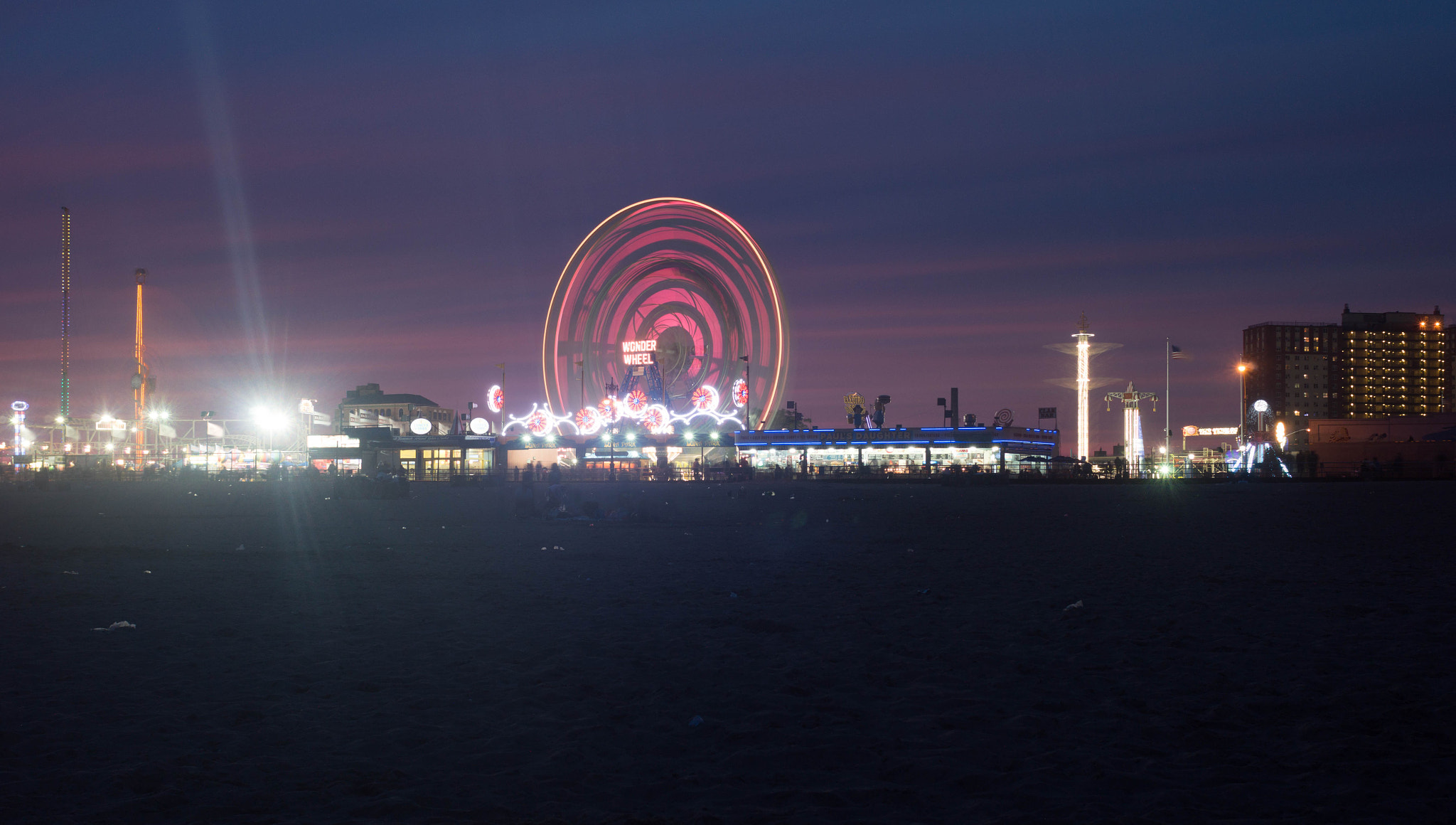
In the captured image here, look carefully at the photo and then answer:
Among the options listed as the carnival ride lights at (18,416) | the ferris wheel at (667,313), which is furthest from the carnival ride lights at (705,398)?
the carnival ride lights at (18,416)

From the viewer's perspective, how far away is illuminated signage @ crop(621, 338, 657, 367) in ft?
311

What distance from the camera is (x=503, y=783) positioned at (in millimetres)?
5832

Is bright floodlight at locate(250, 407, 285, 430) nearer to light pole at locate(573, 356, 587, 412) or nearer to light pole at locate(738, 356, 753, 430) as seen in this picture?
light pole at locate(573, 356, 587, 412)

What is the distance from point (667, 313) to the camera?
9350 centimetres

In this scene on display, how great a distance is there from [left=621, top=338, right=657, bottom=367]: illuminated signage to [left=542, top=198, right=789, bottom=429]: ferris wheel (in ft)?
0.31

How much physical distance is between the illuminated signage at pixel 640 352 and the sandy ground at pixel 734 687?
76490 mm

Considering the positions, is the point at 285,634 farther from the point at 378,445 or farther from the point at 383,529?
the point at 378,445

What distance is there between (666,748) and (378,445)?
8994 centimetres

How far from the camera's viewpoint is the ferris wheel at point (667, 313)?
265 feet

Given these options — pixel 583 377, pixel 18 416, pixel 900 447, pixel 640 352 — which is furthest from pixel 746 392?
pixel 18 416

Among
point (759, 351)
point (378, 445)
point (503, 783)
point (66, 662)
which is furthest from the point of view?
point (378, 445)

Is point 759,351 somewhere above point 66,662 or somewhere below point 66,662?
above

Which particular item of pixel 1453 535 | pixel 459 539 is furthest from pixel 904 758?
pixel 1453 535

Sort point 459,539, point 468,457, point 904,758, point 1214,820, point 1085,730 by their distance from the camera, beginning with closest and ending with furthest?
point 1214,820 < point 904,758 < point 1085,730 < point 459,539 < point 468,457
